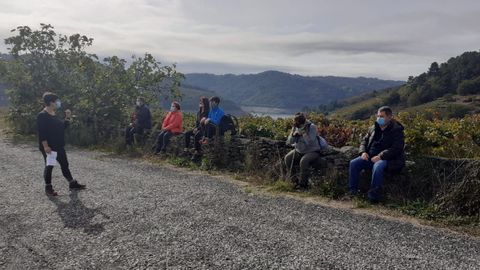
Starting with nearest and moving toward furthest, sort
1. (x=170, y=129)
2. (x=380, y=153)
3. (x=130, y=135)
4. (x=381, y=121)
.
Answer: (x=380, y=153), (x=381, y=121), (x=170, y=129), (x=130, y=135)

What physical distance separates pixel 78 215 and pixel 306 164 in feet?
12.6

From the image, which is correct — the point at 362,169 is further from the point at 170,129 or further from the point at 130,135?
the point at 130,135

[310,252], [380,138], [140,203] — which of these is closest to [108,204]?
[140,203]

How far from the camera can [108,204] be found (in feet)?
22.7

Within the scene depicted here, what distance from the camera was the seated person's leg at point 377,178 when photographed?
6844 millimetres

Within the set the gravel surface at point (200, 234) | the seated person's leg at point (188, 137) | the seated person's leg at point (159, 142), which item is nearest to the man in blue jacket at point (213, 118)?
the seated person's leg at point (188, 137)

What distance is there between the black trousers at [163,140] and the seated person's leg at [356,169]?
5.77 meters

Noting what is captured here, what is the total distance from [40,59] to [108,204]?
1264cm

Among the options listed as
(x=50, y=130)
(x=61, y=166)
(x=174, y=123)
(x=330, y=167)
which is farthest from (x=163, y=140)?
(x=330, y=167)

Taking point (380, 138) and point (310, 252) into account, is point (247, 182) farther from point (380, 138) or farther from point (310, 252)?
point (310, 252)

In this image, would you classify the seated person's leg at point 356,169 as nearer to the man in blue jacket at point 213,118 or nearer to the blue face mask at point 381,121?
the blue face mask at point 381,121

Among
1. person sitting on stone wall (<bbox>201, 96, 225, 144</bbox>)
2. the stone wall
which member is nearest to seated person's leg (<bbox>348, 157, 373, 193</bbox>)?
the stone wall

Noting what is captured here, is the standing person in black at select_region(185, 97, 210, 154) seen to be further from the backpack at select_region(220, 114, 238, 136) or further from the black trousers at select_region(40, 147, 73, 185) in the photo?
the black trousers at select_region(40, 147, 73, 185)

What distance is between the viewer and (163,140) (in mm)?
11680
